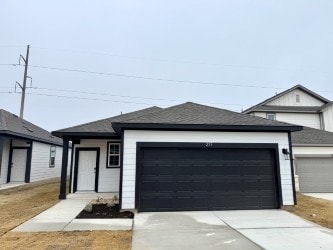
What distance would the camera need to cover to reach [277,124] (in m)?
9.78

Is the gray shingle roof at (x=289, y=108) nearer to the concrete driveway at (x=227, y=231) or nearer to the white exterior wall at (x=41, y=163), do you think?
the concrete driveway at (x=227, y=231)

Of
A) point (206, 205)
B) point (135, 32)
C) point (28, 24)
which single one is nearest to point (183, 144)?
point (206, 205)

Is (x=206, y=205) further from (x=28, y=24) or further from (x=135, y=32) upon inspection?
(x=28, y=24)

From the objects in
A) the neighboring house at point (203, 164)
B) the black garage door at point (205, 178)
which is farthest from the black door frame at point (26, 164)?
the black garage door at point (205, 178)

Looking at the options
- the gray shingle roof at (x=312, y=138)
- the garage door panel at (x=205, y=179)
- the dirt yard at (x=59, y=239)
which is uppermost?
the gray shingle roof at (x=312, y=138)

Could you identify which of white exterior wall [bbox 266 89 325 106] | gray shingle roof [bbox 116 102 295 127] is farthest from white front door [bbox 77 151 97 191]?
white exterior wall [bbox 266 89 325 106]

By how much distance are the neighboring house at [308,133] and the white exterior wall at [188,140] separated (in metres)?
5.02

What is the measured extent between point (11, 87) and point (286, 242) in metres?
28.7

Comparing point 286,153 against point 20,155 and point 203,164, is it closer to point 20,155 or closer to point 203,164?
point 203,164

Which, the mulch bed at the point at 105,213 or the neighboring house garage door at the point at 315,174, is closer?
the mulch bed at the point at 105,213

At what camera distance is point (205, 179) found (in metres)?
9.16

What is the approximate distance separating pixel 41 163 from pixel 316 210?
16.3 meters

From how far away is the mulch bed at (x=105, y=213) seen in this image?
7967 mm

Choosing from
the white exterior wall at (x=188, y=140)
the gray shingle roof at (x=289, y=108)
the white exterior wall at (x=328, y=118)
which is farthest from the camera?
the white exterior wall at (x=328, y=118)
